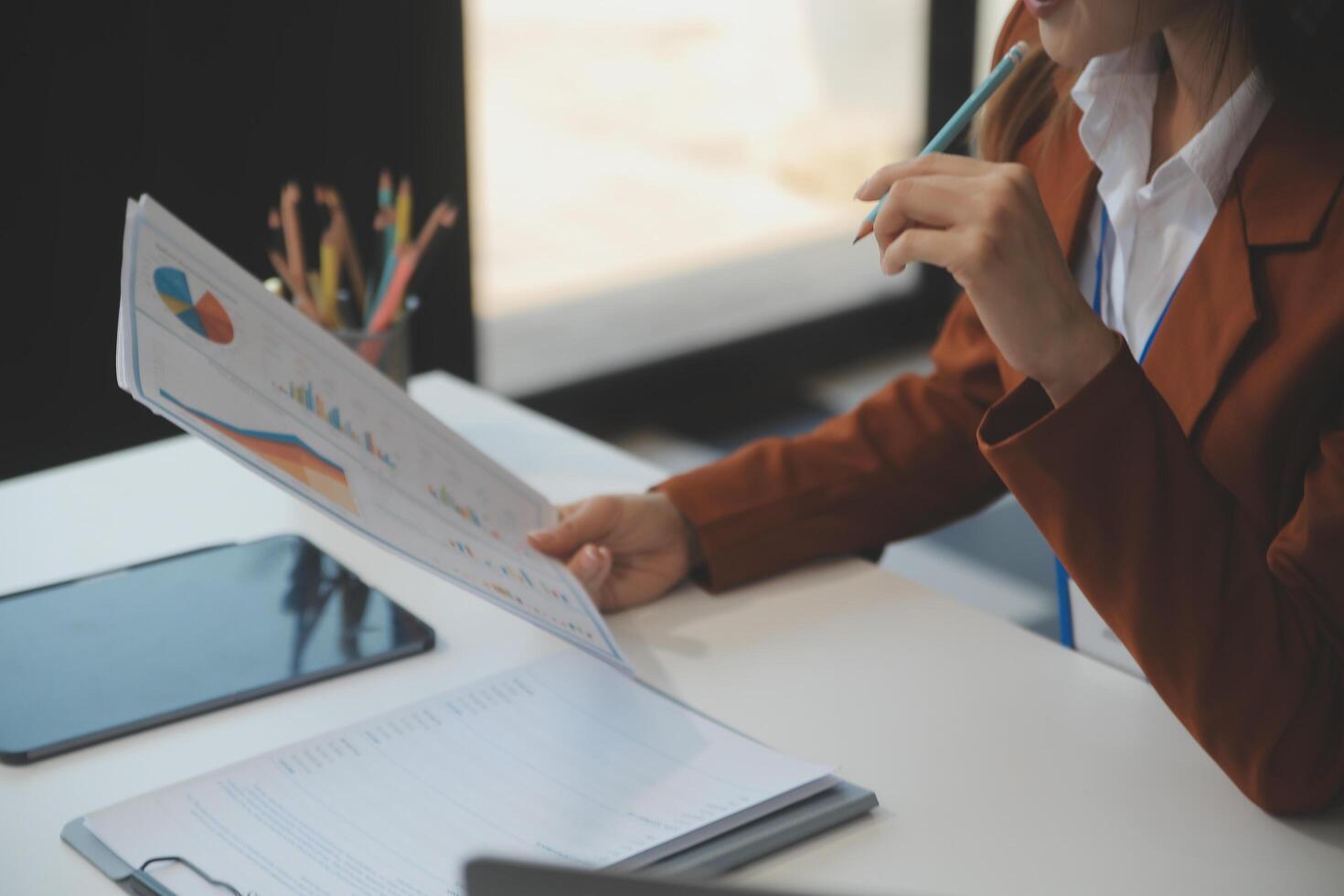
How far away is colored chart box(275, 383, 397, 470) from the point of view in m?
0.90

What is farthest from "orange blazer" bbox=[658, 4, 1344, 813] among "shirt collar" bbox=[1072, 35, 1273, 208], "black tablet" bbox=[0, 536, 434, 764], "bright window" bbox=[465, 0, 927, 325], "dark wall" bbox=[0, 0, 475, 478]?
"bright window" bbox=[465, 0, 927, 325]

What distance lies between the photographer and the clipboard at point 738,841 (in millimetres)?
765

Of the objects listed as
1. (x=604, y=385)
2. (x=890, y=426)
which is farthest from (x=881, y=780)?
(x=604, y=385)

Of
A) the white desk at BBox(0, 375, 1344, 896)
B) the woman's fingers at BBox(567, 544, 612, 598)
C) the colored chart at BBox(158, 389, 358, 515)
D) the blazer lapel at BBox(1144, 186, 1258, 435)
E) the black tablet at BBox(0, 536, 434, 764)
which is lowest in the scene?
the white desk at BBox(0, 375, 1344, 896)

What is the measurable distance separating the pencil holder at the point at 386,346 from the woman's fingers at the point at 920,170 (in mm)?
601

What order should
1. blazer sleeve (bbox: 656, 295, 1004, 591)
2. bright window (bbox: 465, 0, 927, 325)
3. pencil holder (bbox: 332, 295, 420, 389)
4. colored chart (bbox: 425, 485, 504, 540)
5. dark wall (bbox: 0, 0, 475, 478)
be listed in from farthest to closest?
bright window (bbox: 465, 0, 927, 325) → dark wall (bbox: 0, 0, 475, 478) → pencil holder (bbox: 332, 295, 420, 389) → blazer sleeve (bbox: 656, 295, 1004, 591) → colored chart (bbox: 425, 485, 504, 540)

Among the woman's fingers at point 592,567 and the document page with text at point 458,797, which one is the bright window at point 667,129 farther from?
the document page with text at point 458,797

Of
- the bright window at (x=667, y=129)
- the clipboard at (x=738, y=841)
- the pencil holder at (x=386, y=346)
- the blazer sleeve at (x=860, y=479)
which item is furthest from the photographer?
the bright window at (x=667, y=129)

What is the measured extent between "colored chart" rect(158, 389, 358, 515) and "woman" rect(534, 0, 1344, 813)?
228 millimetres

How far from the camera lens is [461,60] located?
252 centimetres

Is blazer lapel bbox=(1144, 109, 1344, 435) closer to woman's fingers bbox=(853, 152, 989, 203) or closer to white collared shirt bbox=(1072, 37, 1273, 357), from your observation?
white collared shirt bbox=(1072, 37, 1273, 357)

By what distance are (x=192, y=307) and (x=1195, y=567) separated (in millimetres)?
595

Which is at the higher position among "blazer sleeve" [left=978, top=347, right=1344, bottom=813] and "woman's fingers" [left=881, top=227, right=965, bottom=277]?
"woman's fingers" [left=881, top=227, right=965, bottom=277]

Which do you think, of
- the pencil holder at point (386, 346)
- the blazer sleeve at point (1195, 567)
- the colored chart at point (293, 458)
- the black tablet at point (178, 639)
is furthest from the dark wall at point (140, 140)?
the blazer sleeve at point (1195, 567)
